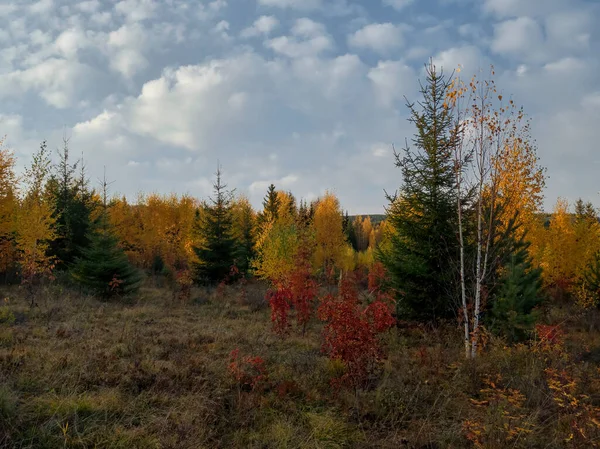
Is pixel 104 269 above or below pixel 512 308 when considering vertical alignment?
above

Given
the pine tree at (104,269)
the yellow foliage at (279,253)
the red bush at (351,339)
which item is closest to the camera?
the red bush at (351,339)

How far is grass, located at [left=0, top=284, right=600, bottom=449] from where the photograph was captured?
4.53 metres

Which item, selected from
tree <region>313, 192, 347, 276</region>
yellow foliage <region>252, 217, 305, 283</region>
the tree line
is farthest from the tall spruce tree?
tree <region>313, 192, 347, 276</region>

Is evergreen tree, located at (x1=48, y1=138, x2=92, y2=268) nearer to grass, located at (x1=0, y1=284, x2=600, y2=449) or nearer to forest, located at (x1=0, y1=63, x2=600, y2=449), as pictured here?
forest, located at (x1=0, y1=63, x2=600, y2=449)

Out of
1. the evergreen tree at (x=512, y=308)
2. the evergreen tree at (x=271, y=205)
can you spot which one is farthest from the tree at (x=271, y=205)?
the evergreen tree at (x=512, y=308)

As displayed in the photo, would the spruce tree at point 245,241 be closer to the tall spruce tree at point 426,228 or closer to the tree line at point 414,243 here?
the tree line at point 414,243

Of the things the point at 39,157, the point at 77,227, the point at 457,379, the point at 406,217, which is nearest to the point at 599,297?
the point at 406,217

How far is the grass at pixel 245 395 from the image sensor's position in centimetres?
453

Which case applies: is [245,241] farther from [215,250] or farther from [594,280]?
[594,280]

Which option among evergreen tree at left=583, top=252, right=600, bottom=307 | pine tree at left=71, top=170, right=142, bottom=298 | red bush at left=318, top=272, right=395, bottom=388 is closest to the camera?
red bush at left=318, top=272, right=395, bottom=388

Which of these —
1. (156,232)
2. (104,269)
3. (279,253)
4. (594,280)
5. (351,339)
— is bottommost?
(594,280)

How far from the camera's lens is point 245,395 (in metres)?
5.71

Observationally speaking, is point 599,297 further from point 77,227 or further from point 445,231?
point 77,227

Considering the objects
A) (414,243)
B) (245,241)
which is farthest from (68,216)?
(414,243)
